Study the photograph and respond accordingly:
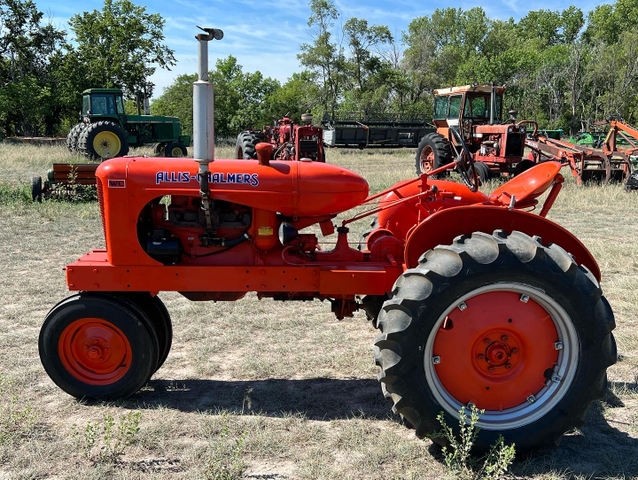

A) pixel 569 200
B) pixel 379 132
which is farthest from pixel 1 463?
pixel 379 132

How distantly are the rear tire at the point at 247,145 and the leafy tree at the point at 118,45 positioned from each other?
19664 mm

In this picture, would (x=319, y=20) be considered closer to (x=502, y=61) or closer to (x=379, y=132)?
(x=502, y=61)

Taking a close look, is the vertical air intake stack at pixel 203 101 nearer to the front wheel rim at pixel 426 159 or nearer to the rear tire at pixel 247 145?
the front wheel rim at pixel 426 159

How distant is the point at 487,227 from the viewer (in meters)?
3.42

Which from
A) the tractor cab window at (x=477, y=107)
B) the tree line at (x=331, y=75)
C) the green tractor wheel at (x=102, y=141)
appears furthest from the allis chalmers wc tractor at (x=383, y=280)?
the tree line at (x=331, y=75)

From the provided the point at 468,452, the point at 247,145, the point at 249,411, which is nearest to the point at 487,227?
the point at 468,452

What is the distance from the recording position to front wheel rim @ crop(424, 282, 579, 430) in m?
3.04

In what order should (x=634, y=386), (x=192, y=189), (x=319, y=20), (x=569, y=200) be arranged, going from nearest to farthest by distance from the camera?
(x=192, y=189) < (x=634, y=386) < (x=569, y=200) < (x=319, y=20)

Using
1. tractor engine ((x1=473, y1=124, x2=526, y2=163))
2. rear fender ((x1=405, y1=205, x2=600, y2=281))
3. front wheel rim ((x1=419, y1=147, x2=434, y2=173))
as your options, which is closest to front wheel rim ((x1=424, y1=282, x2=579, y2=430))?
rear fender ((x1=405, y1=205, x2=600, y2=281))

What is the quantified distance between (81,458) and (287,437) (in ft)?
3.60

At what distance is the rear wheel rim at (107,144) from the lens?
1938cm

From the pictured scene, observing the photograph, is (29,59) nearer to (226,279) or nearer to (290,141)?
(290,141)

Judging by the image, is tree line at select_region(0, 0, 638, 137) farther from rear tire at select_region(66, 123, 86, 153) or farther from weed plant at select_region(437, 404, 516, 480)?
weed plant at select_region(437, 404, 516, 480)

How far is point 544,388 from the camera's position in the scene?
3.11 m
